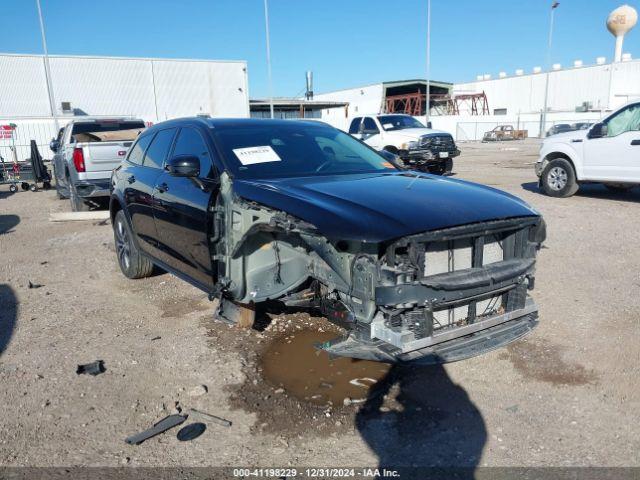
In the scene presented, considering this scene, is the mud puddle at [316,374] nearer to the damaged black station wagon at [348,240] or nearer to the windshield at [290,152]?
the damaged black station wagon at [348,240]

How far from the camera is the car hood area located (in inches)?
113

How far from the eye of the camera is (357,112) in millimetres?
63812

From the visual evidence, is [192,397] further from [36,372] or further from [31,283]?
[31,283]

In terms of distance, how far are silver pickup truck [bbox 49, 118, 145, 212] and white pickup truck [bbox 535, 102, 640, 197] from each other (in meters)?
8.82

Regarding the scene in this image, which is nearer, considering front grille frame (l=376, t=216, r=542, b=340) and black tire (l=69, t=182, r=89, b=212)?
front grille frame (l=376, t=216, r=542, b=340)

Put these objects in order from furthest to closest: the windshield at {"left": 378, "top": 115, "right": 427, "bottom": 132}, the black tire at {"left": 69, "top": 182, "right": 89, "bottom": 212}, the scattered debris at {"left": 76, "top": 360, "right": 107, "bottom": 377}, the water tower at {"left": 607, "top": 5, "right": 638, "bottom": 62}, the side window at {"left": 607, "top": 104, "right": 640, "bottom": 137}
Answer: the water tower at {"left": 607, "top": 5, "right": 638, "bottom": 62}, the windshield at {"left": 378, "top": 115, "right": 427, "bottom": 132}, the black tire at {"left": 69, "top": 182, "right": 89, "bottom": 212}, the side window at {"left": 607, "top": 104, "right": 640, "bottom": 137}, the scattered debris at {"left": 76, "top": 360, "right": 107, "bottom": 377}

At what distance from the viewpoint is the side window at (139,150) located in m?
5.41

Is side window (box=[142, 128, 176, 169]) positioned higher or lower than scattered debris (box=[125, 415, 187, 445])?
higher


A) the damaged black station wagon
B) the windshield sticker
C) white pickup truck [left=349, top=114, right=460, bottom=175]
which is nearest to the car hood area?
the damaged black station wagon

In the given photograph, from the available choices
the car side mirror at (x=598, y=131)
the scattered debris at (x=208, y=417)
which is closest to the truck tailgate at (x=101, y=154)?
the scattered debris at (x=208, y=417)

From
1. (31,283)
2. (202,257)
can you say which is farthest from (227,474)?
(31,283)

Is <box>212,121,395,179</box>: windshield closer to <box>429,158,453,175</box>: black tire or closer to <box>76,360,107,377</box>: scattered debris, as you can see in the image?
<box>76,360,107,377</box>: scattered debris

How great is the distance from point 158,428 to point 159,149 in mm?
2910

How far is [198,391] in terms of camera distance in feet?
11.2
